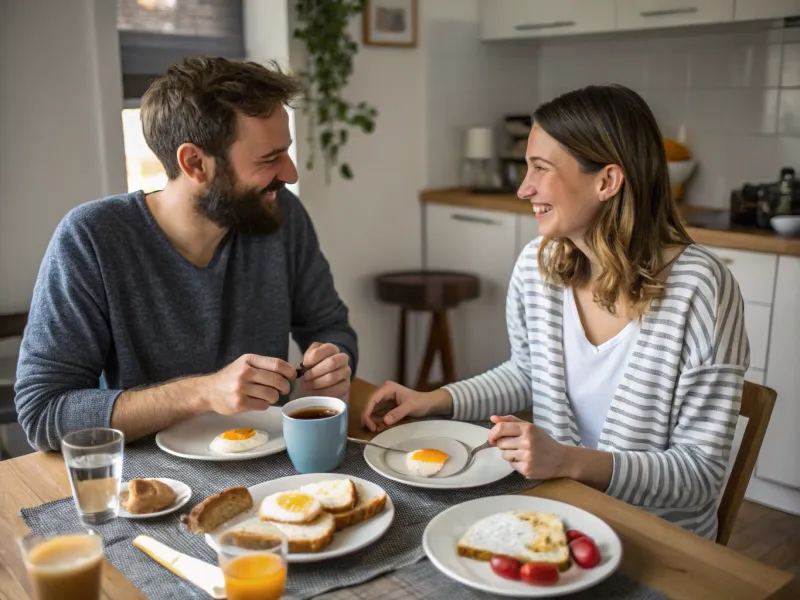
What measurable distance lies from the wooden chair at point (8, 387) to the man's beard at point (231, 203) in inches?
43.1

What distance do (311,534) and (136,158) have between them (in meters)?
2.39

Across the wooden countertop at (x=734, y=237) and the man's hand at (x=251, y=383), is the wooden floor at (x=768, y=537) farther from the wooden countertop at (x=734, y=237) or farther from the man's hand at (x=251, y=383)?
the man's hand at (x=251, y=383)

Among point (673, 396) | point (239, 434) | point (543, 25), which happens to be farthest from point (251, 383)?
point (543, 25)

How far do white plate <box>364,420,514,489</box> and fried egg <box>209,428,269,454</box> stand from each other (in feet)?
0.55

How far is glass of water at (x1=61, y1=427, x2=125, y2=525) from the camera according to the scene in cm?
102

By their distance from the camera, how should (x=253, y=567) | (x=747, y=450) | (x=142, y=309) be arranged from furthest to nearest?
(x=142, y=309) → (x=747, y=450) → (x=253, y=567)

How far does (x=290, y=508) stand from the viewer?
1.00 meters

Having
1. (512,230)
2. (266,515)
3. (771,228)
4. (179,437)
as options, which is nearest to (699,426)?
(266,515)

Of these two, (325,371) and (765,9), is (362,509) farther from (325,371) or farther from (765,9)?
(765,9)

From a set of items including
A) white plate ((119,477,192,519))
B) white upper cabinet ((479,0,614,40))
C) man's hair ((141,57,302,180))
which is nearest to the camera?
white plate ((119,477,192,519))

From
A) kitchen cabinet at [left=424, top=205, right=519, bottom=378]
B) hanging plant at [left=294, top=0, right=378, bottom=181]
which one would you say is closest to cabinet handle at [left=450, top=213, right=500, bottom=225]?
kitchen cabinet at [left=424, top=205, right=519, bottom=378]

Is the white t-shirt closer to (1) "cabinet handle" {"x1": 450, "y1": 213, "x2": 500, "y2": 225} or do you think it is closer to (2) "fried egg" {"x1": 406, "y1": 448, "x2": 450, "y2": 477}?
(2) "fried egg" {"x1": 406, "y1": 448, "x2": 450, "y2": 477}

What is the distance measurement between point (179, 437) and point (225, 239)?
52 centimetres

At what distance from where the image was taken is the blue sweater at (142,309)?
4.49ft
